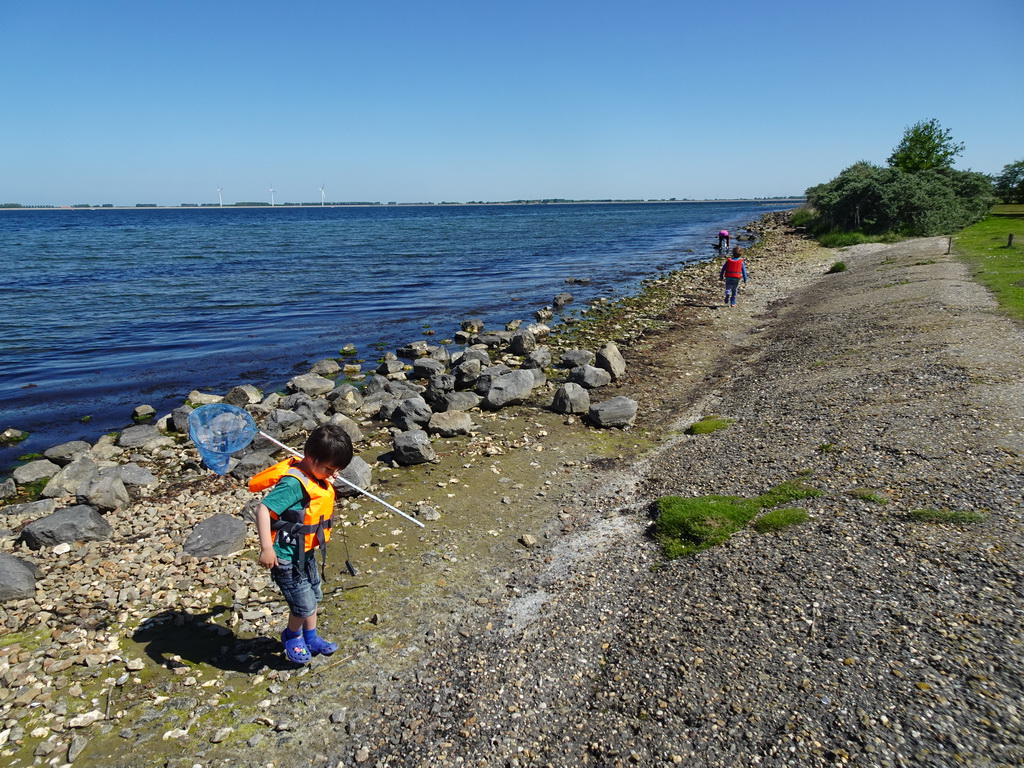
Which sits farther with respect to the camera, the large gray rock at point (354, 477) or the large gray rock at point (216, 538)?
the large gray rock at point (354, 477)

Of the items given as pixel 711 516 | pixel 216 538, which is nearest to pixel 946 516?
pixel 711 516

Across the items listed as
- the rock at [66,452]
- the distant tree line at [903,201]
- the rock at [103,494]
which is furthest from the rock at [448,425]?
the distant tree line at [903,201]

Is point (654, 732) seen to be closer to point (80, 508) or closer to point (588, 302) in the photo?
point (80, 508)

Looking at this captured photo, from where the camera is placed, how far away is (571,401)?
15.6 m

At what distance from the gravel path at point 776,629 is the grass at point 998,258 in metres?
12.1

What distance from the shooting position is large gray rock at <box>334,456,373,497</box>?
37.0ft

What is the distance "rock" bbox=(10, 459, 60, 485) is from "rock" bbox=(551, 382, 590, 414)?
39.3 feet

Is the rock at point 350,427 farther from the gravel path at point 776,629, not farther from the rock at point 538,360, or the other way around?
the rock at point 538,360

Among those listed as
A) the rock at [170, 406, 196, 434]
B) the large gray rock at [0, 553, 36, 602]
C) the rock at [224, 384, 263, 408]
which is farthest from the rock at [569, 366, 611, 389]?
the large gray rock at [0, 553, 36, 602]

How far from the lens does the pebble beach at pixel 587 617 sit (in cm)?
567

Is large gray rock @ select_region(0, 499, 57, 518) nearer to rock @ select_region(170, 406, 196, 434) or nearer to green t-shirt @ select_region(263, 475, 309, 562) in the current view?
rock @ select_region(170, 406, 196, 434)

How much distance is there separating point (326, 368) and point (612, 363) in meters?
10.4

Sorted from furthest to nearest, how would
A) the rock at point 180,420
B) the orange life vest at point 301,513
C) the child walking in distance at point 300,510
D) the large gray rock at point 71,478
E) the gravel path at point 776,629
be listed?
1. the rock at point 180,420
2. the large gray rock at point 71,478
3. the orange life vest at point 301,513
4. the child walking in distance at point 300,510
5. the gravel path at point 776,629

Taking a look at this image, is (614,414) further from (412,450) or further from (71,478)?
(71,478)
